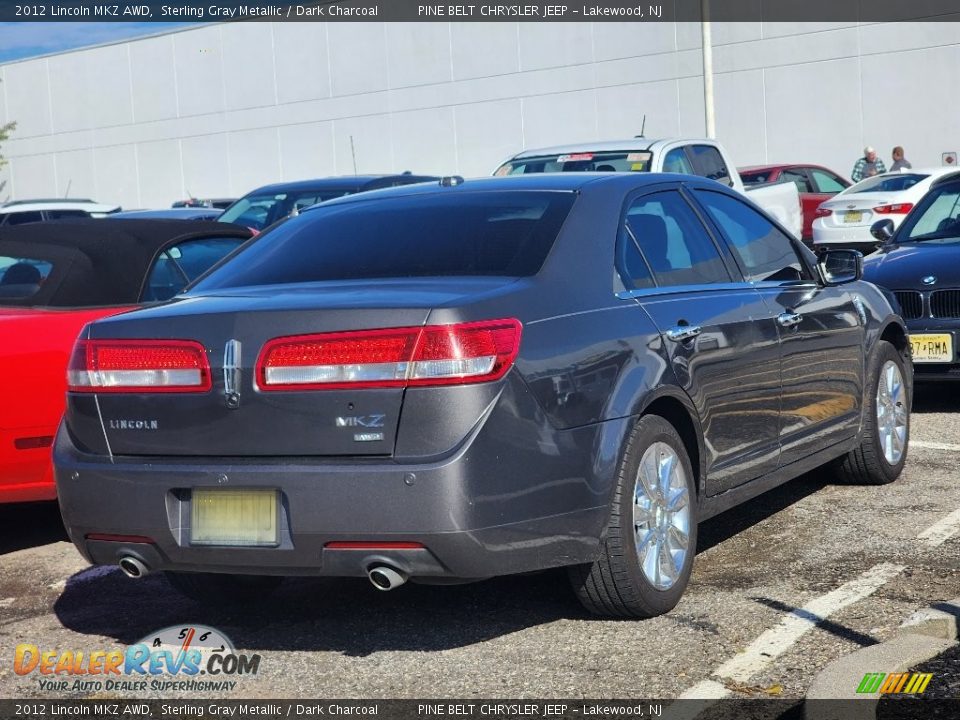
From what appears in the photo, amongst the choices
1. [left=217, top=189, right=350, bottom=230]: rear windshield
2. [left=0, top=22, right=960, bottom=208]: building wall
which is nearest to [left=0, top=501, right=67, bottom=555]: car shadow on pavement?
[left=217, top=189, right=350, bottom=230]: rear windshield

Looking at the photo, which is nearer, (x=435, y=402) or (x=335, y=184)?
(x=435, y=402)

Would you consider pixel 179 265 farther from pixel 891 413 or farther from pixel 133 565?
pixel 891 413

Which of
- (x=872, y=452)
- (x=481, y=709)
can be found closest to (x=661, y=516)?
(x=481, y=709)

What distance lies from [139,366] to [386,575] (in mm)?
1035

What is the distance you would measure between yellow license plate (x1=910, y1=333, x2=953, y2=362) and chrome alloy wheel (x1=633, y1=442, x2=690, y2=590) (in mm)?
4443

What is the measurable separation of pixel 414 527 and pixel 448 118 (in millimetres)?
34182

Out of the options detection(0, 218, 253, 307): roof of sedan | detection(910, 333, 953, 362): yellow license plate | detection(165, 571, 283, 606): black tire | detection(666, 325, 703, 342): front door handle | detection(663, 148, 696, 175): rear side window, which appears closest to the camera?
detection(666, 325, 703, 342): front door handle

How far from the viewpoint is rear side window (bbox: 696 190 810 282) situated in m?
5.98

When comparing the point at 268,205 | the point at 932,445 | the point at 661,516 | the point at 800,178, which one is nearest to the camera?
the point at 661,516

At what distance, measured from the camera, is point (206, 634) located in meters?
5.03

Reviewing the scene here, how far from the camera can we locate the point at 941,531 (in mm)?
5980

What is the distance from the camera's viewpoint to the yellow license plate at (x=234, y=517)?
428 cm

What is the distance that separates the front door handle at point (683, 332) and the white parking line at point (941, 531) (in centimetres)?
143

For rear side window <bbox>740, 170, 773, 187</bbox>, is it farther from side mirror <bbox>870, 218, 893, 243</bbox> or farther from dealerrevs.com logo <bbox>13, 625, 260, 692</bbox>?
dealerrevs.com logo <bbox>13, 625, 260, 692</bbox>
